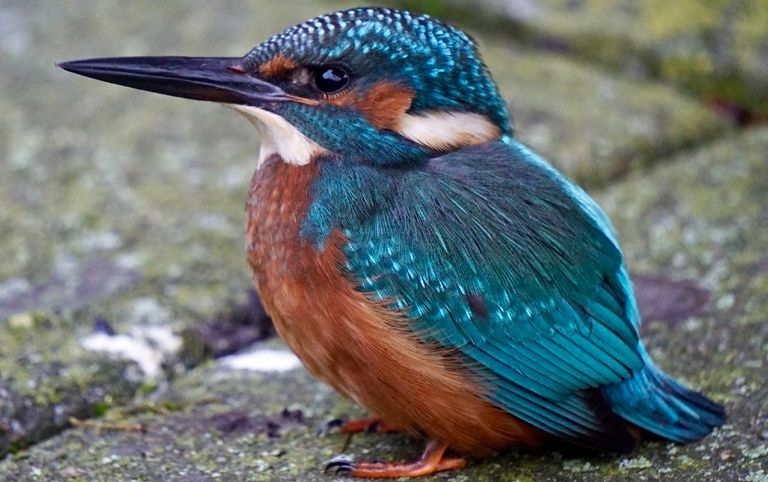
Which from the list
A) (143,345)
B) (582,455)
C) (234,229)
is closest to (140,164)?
(234,229)

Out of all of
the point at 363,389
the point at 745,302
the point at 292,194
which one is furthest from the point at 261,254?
Answer: the point at 745,302

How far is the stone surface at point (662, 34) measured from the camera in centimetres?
452

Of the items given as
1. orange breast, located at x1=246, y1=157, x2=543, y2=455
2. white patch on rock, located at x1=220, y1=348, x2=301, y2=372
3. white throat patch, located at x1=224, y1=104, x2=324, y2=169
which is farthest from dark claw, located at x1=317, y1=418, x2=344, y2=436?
white throat patch, located at x1=224, y1=104, x2=324, y2=169

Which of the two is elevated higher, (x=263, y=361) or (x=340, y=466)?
(x=263, y=361)

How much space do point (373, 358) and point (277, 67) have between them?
77 centimetres

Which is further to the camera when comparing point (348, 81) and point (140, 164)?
point (140, 164)

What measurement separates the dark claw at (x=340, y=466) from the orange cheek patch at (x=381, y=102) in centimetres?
82

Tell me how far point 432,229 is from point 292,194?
0.38 meters

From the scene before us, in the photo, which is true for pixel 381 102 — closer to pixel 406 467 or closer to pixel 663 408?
pixel 406 467

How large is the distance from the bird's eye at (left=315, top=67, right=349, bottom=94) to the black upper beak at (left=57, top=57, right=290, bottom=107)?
9 cm

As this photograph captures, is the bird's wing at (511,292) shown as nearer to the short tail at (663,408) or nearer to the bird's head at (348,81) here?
the short tail at (663,408)

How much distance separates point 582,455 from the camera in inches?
102

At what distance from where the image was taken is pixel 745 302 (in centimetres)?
316

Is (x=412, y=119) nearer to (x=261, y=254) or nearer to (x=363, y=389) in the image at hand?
(x=261, y=254)
